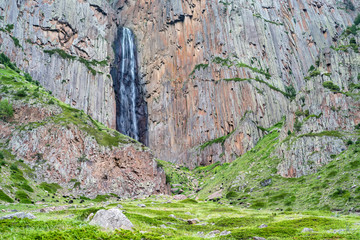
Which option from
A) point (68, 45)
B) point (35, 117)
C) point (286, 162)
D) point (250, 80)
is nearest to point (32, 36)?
point (68, 45)

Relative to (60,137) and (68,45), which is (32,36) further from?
(60,137)

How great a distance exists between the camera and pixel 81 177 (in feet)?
215

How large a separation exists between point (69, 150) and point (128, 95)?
67.4 meters

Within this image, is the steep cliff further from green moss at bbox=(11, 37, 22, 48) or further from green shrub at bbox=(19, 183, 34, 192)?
green moss at bbox=(11, 37, 22, 48)

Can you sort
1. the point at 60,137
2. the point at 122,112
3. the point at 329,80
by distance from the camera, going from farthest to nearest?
the point at 122,112 → the point at 329,80 → the point at 60,137

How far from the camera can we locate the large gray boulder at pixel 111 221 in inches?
708

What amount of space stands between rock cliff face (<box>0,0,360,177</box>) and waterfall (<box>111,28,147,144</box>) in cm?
413

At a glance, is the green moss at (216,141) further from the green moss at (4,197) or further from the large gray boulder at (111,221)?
the large gray boulder at (111,221)

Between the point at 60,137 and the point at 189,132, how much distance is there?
5943 cm

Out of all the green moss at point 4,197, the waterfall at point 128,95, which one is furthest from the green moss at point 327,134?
the waterfall at point 128,95

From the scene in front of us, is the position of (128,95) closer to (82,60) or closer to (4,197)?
(82,60)

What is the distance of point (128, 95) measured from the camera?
133 metres

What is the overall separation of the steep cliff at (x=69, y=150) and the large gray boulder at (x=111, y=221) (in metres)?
45.1

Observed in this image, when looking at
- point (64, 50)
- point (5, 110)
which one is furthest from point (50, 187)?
point (64, 50)
